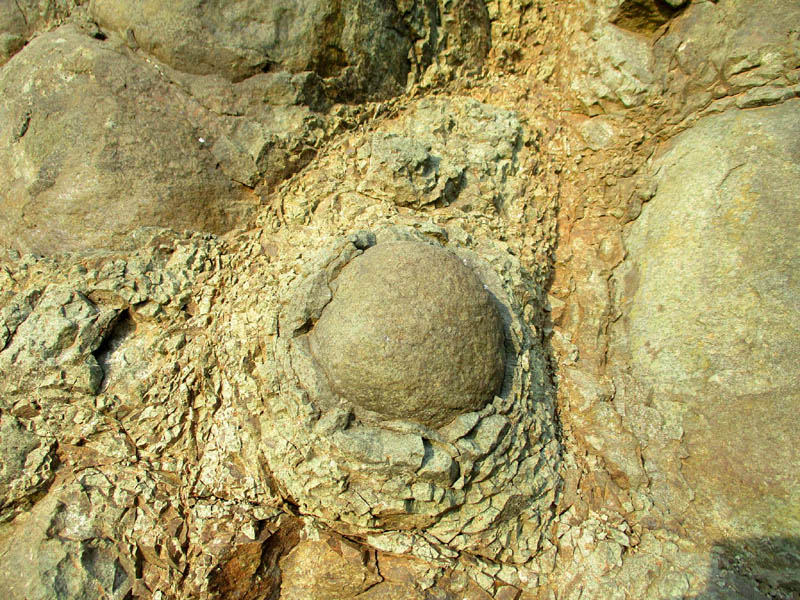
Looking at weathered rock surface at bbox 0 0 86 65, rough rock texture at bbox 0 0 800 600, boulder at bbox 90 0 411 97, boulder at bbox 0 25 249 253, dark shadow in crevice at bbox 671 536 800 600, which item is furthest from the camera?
weathered rock surface at bbox 0 0 86 65

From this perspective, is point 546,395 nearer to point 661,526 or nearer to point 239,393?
point 661,526

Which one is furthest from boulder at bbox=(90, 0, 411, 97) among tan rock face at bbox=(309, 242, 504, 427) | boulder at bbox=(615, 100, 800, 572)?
boulder at bbox=(615, 100, 800, 572)

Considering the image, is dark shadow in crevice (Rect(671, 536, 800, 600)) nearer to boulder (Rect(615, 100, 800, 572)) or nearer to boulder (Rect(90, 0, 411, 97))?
boulder (Rect(615, 100, 800, 572))

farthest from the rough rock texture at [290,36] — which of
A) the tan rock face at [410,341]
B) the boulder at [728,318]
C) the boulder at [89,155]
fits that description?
the boulder at [728,318]

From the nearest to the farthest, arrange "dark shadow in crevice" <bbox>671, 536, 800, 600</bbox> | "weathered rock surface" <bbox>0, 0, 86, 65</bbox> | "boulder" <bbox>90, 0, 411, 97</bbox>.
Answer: "dark shadow in crevice" <bbox>671, 536, 800, 600</bbox>
"boulder" <bbox>90, 0, 411, 97</bbox>
"weathered rock surface" <bbox>0, 0, 86, 65</bbox>

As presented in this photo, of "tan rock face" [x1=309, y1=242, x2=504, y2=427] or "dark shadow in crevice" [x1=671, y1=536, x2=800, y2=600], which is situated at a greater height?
"tan rock face" [x1=309, y1=242, x2=504, y2=427]

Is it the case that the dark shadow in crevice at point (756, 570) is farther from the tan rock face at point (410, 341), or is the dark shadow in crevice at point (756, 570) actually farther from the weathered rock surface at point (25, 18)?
the weathered rock surface at point (25, 18)

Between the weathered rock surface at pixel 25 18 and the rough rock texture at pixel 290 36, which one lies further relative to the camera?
the weathered rock surface at pixel 25 18
